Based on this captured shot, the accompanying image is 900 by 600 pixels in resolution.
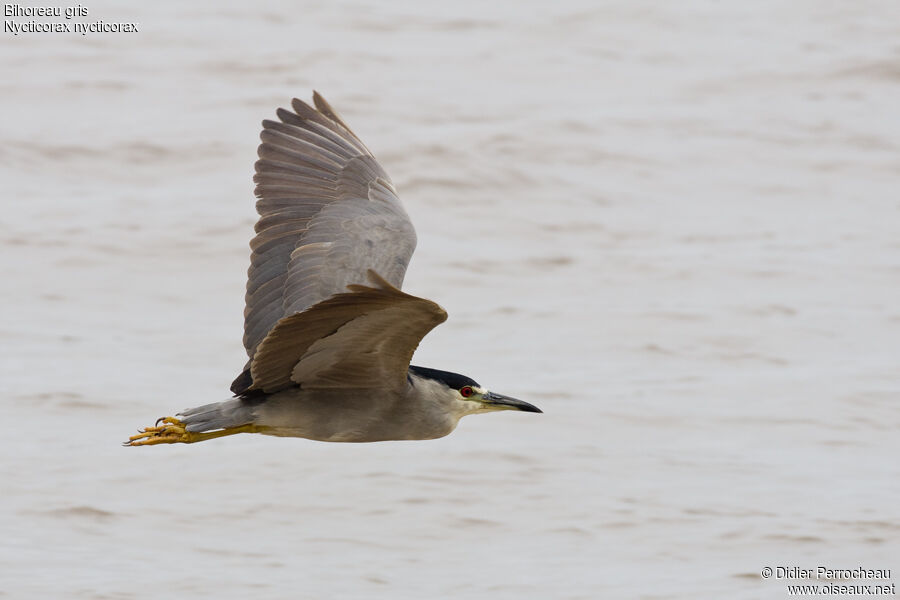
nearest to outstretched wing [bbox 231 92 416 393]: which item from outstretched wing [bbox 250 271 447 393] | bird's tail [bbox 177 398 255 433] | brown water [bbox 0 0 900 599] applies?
bird's tail [bbox 177 398 255 433]

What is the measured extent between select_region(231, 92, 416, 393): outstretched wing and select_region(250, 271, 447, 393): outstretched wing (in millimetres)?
311

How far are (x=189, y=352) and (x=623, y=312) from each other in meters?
3.77

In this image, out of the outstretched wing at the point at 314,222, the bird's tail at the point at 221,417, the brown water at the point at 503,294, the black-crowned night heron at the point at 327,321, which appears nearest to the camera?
the black-crowned night heron at the point at 327,321

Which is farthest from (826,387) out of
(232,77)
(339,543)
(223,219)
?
(232,77)

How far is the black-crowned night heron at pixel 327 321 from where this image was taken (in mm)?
6953

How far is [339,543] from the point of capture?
10070 millimetres

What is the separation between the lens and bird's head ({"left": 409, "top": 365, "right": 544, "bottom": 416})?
25.6 ft

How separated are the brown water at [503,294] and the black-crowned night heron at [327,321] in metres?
1.99

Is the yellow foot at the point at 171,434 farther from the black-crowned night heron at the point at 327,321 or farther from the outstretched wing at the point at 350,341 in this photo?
the outstretched wing at the point at 350,341

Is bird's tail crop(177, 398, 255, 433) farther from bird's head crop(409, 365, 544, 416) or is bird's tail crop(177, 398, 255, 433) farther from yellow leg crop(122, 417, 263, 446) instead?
bird's head crop(409, 365, 544, 416)

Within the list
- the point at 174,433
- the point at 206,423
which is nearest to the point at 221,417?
the point at 206,423

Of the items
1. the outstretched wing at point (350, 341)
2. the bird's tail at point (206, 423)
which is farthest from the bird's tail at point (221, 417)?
the outstretched wing at point (350, 341)

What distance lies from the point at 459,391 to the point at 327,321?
1.37m

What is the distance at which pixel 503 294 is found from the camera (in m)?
14.5
